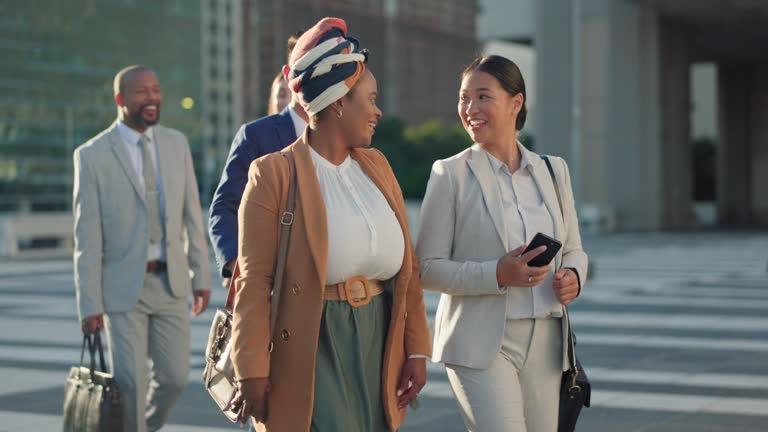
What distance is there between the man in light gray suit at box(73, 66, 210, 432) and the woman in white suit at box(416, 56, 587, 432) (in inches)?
76.3

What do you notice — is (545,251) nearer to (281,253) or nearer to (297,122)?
(281,253)

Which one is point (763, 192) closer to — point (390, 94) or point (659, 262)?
point (659, 262)

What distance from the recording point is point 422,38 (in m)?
174

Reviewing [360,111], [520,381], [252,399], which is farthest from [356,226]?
[520,381]

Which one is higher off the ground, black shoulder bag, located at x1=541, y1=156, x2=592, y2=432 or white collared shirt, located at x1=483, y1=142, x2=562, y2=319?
white collared shirt, located at x1=483, y1=142, x2=562, y2=319

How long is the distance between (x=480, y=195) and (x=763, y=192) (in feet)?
155

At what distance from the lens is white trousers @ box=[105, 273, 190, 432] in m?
5.47

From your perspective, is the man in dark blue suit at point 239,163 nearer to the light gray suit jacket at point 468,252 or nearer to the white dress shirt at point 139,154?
the light gray suit jacket at point 468,252

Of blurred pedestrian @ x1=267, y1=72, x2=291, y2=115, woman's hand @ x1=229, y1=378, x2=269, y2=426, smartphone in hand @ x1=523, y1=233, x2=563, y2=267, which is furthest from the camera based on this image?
blurred pedestrian @ x1=267, y1=72, x2=291, y2=115

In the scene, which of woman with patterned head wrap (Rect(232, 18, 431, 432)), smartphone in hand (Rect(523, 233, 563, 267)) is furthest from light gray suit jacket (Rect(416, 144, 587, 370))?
woman with patterned head wrap (Rect(232, 18, 431, 432))

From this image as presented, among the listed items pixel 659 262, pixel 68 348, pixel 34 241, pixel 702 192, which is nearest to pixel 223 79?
pixel 702 192

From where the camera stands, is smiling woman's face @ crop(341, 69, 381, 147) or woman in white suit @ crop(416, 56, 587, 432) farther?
woman in white suit @ crop(416, 56, 587, 432)

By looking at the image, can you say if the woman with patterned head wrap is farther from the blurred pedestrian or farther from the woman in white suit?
the blurred pedestrian

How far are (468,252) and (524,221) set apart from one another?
0.22 meters
